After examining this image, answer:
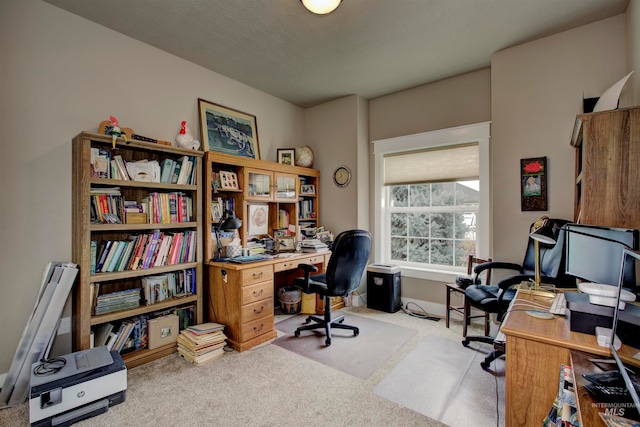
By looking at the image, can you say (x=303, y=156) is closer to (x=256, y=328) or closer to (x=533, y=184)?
(x=256, y=328)

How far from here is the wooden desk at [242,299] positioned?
2.58 m

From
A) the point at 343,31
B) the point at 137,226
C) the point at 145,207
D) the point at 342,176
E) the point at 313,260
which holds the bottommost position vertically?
the point at 313,260

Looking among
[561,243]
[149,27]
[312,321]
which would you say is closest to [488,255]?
[561,243]

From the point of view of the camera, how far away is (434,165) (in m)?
3.51

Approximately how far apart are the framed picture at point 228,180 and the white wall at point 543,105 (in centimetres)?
261

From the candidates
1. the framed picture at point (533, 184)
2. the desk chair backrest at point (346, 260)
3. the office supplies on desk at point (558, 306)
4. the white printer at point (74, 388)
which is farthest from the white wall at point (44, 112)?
the framed picture at point (533, 184)

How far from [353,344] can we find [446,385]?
862mm

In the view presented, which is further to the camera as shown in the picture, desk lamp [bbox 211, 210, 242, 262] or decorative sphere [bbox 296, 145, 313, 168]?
decorative sphere [bbox 296, 145, 313, 168]

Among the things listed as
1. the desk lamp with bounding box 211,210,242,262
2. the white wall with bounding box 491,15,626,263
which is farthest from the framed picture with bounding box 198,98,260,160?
the white wall with bounding box 491,15,626,263

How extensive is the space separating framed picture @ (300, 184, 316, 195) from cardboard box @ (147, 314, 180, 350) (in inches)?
85.6

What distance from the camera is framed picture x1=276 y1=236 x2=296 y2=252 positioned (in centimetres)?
345

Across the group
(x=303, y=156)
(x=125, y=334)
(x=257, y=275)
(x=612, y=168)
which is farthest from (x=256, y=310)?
(x=612, y=168)

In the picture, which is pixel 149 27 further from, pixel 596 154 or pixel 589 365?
pixel 589 365

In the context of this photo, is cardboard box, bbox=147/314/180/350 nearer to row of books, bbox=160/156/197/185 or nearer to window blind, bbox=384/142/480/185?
row of books, bbox=160/156/197/185
